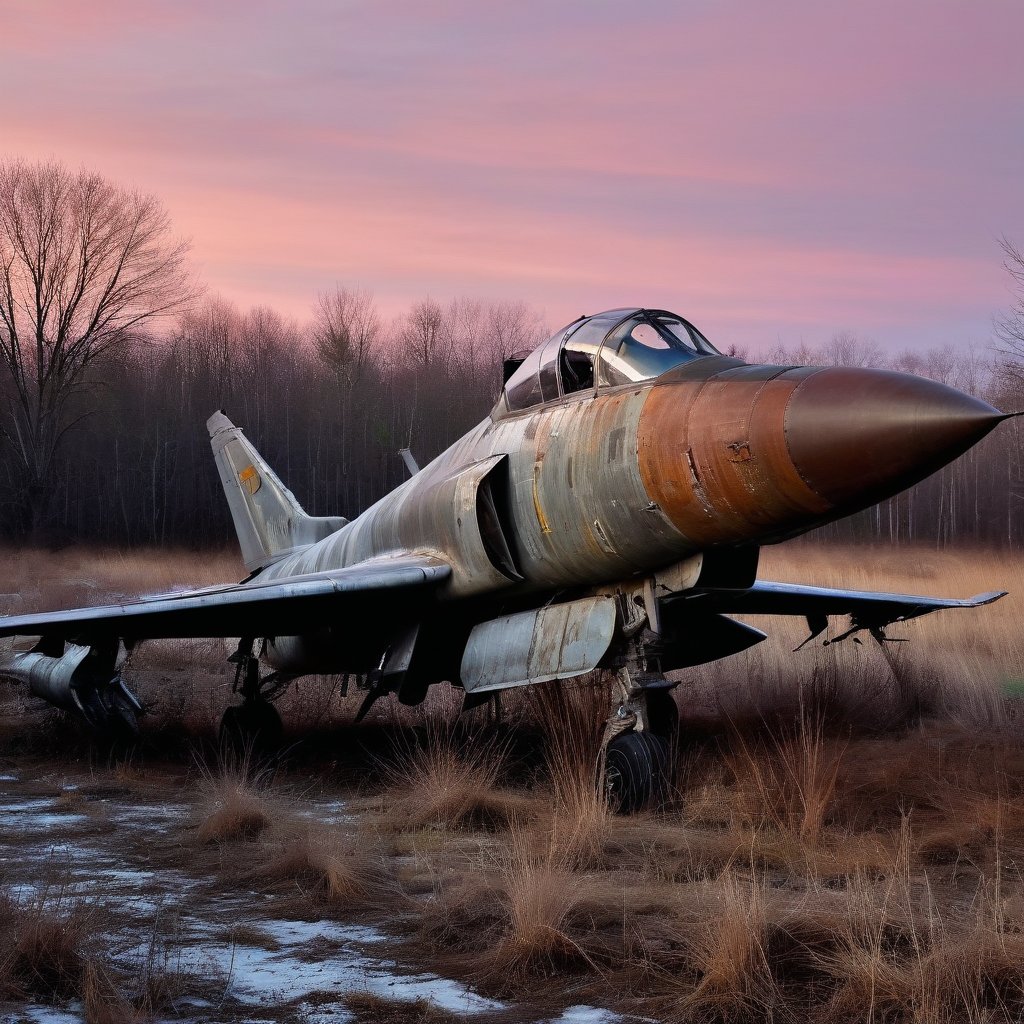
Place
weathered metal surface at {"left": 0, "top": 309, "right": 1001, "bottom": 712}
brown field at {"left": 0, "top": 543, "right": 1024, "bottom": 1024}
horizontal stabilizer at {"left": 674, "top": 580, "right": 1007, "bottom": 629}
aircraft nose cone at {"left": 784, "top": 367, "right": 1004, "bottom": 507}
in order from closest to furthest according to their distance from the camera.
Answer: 1. brown field at {"left": 0, "top": 543, "right": 1024, "bottom": 1024}
2. aircraft nose cone at {"left": 784, "top": 367, "right": 1004, "bottom": 507}
3. weathered metal surface at {"left": 0, "top": 309, "right": 1001, "bottom": 712}
4. horizontal stabilizer at {"left": 674, "top": 580, "right": 1007, "bottom": 629}

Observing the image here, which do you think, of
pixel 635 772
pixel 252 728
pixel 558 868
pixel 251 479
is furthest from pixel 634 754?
pixel 251 479

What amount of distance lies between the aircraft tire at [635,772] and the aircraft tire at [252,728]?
562 cm

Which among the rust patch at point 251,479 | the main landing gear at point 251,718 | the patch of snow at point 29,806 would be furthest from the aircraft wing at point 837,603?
the rust patch at point 251,479

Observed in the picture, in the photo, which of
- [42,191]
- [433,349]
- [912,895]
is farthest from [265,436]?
[912,895]

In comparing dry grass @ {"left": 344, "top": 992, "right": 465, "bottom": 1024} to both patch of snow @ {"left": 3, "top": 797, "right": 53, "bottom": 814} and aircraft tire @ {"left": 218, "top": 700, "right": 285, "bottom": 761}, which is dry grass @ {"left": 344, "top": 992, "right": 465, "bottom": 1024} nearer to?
patch of snow @ {"left": 3, "top": 797, "right": 53, "bottom": 814}

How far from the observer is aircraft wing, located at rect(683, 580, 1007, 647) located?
1055 cm

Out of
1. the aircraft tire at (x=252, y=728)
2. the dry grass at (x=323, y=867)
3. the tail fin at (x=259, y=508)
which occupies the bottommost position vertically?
the aircraft tire at (x=252, y=728)

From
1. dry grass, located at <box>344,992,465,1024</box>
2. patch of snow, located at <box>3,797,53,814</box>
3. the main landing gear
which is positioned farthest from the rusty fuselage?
patch of snow, located at <box>3,797,53,814</box>

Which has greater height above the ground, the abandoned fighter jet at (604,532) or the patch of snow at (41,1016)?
the abandoned fighter jet at (604,532)

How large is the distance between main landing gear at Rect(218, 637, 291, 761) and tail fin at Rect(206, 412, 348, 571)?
2232 mm

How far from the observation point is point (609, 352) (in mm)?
7578

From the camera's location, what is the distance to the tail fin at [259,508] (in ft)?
45.9

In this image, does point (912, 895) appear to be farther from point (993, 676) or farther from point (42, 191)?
point (42, 191)

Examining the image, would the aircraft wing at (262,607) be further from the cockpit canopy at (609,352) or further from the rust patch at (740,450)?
the rust patch at (740,450)
